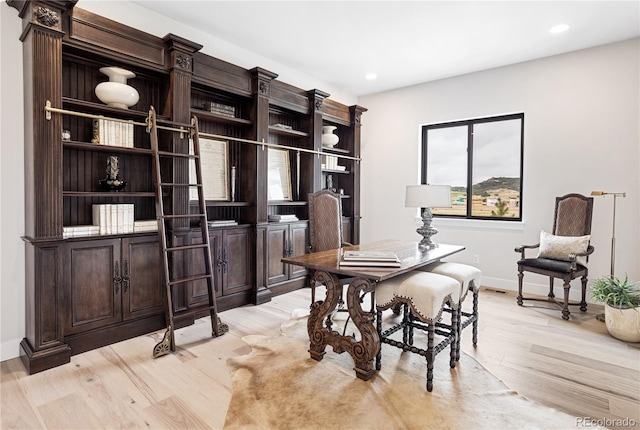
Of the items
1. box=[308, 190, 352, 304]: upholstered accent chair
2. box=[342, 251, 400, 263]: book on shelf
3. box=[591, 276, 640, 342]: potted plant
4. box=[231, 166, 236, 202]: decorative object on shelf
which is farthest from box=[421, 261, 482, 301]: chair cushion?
box=[231, 166, 236, 202]: decorative object on shelf

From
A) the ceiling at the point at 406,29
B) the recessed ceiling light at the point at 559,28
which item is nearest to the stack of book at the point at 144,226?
the ceiling at the point at 406,29

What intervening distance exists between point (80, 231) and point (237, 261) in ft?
5.03

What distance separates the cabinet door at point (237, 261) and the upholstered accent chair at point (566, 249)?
3.03m

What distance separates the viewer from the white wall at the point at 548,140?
379cm

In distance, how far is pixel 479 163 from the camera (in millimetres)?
4902

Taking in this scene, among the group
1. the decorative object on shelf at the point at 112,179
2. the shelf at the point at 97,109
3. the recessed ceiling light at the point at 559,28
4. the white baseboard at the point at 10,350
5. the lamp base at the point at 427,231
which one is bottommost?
the white baseboard at the point at 10,350

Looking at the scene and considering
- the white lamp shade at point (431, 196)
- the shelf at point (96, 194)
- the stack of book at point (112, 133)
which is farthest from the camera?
the white lamp shade at point (431, 196)

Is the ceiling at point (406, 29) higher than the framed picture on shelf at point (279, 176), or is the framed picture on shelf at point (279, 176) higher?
the ceiling at point (406, 29)

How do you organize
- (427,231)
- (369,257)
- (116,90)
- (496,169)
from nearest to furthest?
1. (369,257)
2. (116,90)
3. (427,231)
4. (496,169)

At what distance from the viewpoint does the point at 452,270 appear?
8.91ft

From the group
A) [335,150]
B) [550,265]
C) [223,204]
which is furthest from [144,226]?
[550,265]

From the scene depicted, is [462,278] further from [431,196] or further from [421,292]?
[431,196]

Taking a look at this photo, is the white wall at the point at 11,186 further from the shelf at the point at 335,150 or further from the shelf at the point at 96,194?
the shelf at the point at 335,150

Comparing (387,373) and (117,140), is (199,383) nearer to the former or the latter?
(387,373)
